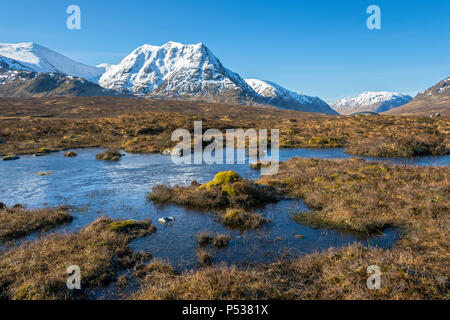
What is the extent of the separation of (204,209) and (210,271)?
7.13 m

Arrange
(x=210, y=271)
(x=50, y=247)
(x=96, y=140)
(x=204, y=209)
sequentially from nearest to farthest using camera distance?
(x=210, y=271) < (x=50, y=247) < (x=204, y=209) < (x=96, y=140)

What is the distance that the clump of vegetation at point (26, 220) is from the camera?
37.5 feet

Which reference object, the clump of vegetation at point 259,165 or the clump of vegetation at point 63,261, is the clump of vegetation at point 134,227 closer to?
the clump of vegetation at point 63,261

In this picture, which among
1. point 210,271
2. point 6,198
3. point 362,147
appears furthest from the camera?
point 362,147

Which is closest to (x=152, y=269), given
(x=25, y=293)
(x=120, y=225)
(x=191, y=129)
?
(x=25, y=293)

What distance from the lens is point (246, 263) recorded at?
28.9 ft

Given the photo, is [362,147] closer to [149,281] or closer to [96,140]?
[149,281]

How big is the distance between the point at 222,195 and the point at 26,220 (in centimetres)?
973

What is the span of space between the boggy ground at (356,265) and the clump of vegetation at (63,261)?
5.15 ft

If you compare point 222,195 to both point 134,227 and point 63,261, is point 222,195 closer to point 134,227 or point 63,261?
point 134,227

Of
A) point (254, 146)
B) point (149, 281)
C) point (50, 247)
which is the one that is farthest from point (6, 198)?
point (254, 146)

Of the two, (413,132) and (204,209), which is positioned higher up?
(413,132)

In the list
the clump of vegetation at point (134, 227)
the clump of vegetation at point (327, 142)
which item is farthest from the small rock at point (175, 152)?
the clump of vegetation at point (134, 227)

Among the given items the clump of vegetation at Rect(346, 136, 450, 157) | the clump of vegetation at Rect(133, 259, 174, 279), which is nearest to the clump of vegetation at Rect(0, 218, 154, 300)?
the clump of vegetation at Rect(133, 259, 174, 279)
